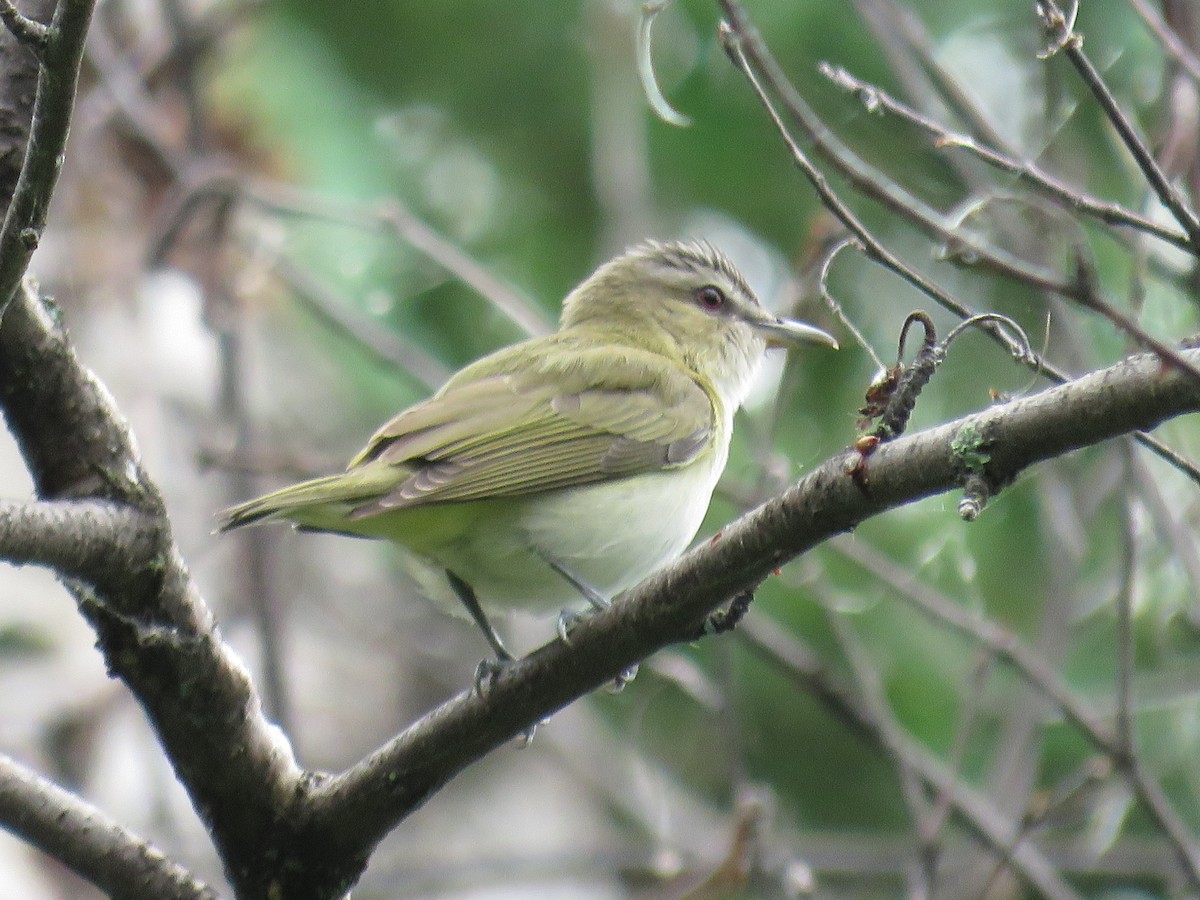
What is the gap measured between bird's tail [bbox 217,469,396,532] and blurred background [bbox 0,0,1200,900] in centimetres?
141

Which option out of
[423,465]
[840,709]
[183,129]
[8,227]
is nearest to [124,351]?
[183,129]

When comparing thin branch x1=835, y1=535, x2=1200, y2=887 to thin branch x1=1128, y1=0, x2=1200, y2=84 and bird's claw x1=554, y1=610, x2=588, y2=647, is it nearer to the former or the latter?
bird's claw x1=554, y1=610, x2=588, y2=647

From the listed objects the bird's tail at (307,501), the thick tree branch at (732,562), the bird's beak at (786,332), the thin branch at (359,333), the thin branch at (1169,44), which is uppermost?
the thin branch at (359,333)

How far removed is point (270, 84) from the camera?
23.6 ft

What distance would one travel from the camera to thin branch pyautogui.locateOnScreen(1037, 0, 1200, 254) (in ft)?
6.43

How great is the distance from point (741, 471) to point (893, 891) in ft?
6.95

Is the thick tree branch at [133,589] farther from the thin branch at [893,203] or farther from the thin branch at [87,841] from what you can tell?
the thin branch at [893,203]

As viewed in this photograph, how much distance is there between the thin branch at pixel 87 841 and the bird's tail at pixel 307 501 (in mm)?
793

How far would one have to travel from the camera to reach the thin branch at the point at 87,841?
8.30 feet

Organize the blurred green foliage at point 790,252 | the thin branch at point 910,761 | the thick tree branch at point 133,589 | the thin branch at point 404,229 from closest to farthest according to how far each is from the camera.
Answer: the thick tree branch at point 133,589, the thin branch at point 910,761, the thin branch at point 404,229, the blurred green foliage at point 790,252

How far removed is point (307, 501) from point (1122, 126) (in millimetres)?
2075

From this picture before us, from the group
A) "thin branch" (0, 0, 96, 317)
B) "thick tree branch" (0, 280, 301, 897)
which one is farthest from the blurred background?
"thin branch" (0, 0, 96, 317)

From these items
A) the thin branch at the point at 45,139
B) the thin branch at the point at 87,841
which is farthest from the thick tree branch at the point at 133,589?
the thin branch at the point at 45,139

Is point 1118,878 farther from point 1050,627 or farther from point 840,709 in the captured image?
point 840,709
